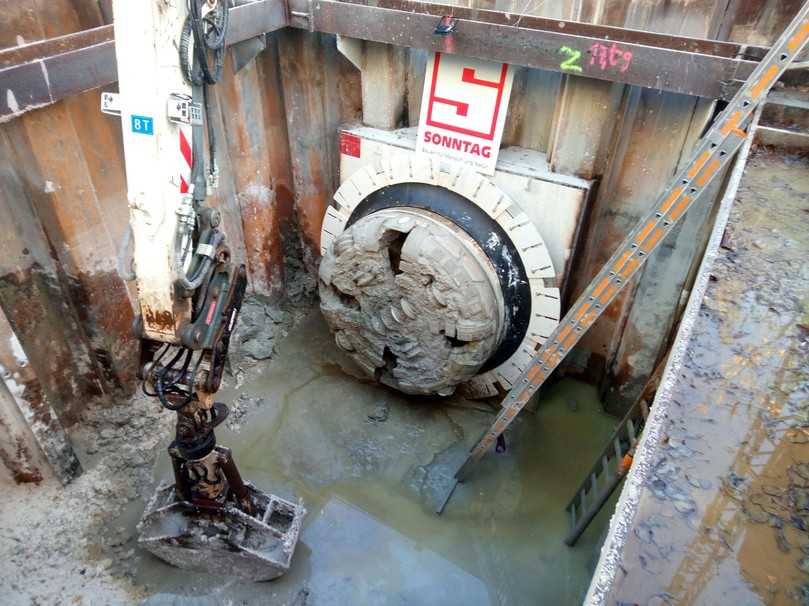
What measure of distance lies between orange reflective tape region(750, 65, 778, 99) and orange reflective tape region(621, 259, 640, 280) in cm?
80

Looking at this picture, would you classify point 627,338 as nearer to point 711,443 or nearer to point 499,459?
point 499,459

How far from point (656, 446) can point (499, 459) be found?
2.53 meters

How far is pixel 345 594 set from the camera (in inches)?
117

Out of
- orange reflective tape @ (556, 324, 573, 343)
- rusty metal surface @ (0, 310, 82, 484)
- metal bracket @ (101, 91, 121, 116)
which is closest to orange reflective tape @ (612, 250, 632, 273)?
orange reflective tape @ (556, 324, 573, 343)

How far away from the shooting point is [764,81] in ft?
7.31

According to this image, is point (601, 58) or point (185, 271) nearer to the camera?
point (185, 271)

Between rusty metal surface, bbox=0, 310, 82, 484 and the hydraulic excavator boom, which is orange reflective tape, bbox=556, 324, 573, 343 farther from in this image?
rusty metal surface, bbox=0, 310, 82, 484

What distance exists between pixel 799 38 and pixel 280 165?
10.4 feet

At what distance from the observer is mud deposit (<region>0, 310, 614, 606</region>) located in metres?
2.96

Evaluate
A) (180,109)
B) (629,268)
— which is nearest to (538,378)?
(629,268)

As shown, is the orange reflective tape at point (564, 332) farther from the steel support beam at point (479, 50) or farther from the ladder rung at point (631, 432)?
the steel support beam at point (479, 50)

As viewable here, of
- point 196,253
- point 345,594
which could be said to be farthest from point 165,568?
point 196,253

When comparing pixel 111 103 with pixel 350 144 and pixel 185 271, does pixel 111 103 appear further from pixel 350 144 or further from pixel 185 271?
pixel 350 144

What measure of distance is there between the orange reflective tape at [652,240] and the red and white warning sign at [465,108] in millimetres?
1171
